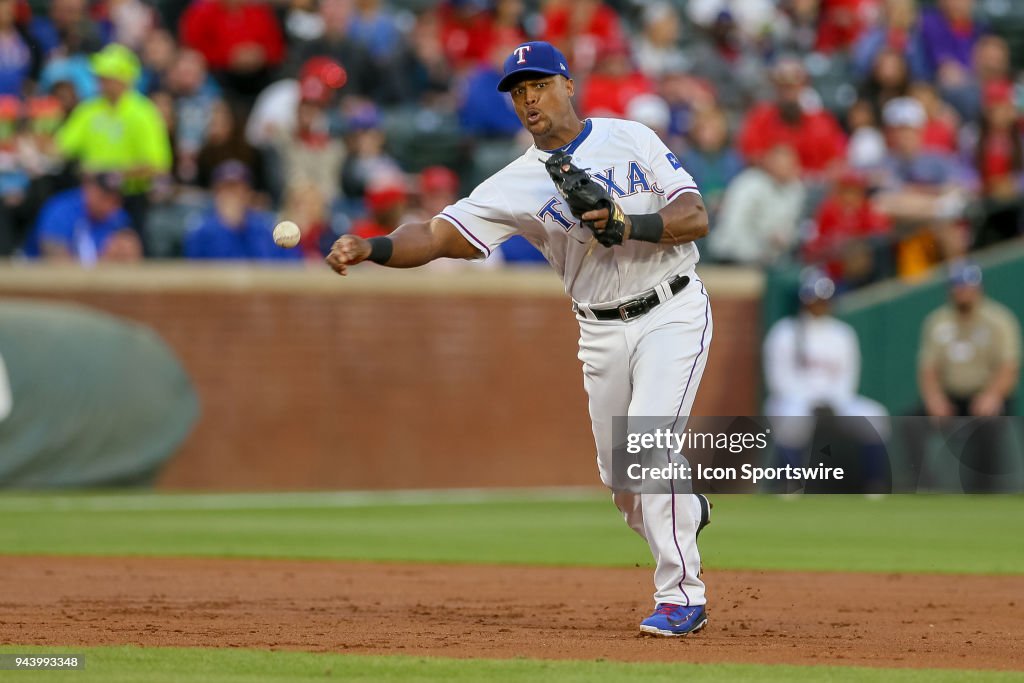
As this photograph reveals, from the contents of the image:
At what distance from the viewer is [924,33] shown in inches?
709

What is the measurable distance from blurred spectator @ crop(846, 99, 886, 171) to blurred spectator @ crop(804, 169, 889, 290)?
0.61m

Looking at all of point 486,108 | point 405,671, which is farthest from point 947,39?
point 405,671

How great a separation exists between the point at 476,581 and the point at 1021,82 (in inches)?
504

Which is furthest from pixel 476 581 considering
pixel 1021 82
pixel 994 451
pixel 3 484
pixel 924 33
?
pixel 1021 82

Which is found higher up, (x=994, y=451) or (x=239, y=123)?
(x=239, y=123)

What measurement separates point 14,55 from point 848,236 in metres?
7.69

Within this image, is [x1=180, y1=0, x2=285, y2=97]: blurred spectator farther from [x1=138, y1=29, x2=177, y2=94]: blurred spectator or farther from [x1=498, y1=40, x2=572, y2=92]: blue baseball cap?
[x1=498, y1=40, x2=572, y2=92]: blue baseball cap

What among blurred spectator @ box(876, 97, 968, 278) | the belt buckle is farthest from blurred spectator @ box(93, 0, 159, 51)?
the belt buckle

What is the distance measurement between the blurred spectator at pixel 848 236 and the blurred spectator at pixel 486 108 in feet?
9.83

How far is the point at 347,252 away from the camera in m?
6.03

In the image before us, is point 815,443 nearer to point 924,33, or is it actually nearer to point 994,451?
point 994,451

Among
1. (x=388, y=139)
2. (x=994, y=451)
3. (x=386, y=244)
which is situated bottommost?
(x=994, y=451)

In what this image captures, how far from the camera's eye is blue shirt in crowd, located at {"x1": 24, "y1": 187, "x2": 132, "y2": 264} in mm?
13656

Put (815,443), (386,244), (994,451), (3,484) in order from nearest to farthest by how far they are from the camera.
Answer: (386,244) → (3,484) → (815,443) → (994,451)
